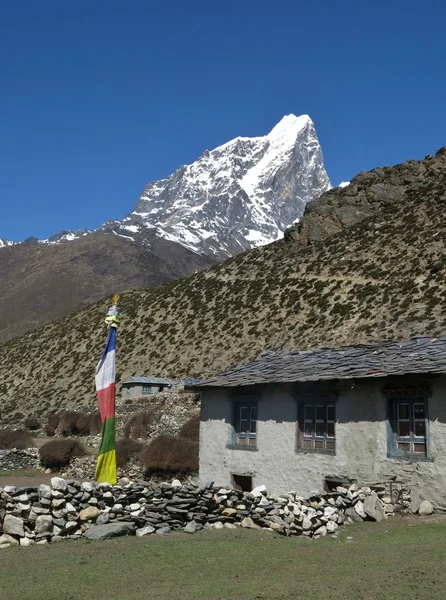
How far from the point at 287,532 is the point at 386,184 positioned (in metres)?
72.5

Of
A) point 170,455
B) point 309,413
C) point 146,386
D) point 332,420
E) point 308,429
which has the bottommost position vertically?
point 170,455

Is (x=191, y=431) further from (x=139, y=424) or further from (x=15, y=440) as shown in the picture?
(x=15, y=440)

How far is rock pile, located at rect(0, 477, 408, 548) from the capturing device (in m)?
13.6

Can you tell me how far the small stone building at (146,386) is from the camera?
173 feet

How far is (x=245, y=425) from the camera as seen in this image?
68.5 ft

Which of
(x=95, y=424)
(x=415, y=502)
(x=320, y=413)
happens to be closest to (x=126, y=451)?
(x=95, y=424)

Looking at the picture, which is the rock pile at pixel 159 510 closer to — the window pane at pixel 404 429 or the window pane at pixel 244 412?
the window pane at pixel 404 429

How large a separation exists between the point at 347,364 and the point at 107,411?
7469 mm

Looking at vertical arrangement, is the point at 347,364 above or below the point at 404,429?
above

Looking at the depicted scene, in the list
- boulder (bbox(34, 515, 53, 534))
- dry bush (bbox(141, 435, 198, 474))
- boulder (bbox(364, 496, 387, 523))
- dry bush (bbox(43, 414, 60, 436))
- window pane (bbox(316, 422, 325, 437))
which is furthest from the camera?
dry bush (bbox(43, 414, 60, 436))

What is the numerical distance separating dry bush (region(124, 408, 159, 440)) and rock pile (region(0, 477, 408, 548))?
24343mm

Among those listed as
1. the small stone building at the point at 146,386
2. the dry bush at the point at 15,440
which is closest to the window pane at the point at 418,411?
the dry bush at the point at 15,440

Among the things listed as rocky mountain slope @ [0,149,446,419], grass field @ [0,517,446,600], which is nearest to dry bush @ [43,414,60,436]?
rocky mountain slope @ [0,149,446,419]

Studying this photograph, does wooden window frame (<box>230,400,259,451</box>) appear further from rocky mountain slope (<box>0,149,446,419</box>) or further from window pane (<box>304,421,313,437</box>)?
rocky mountain slope (<box>0,149,446,419</box>)
